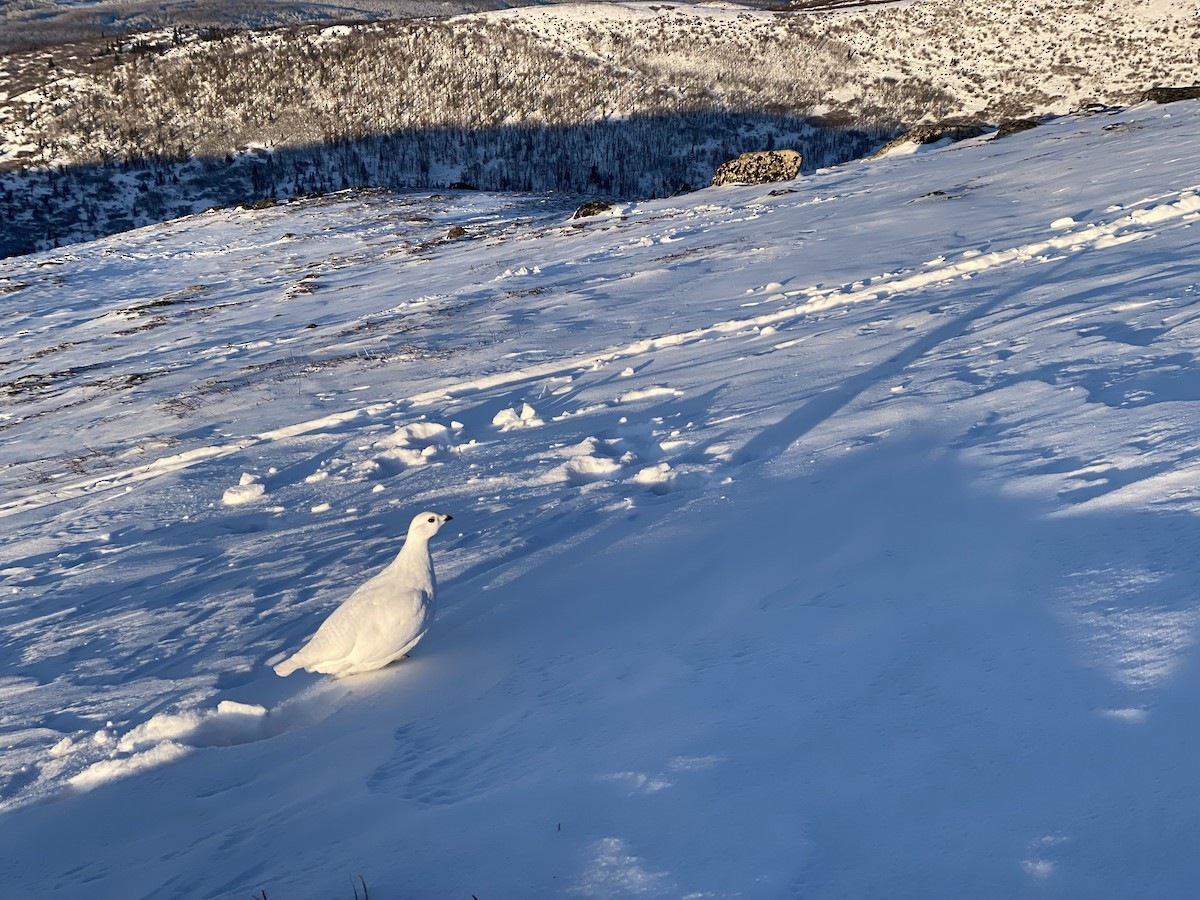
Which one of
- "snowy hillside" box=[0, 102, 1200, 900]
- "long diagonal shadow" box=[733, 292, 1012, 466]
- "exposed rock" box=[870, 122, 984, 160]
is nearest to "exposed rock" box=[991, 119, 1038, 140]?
"exposed rock" box=[870, 122, 984, 160]

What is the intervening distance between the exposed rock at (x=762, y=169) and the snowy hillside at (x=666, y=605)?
1533 centimetres

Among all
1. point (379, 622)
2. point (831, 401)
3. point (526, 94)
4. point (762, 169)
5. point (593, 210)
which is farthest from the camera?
point (526, 94)

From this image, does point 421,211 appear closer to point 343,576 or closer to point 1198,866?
point 343,576

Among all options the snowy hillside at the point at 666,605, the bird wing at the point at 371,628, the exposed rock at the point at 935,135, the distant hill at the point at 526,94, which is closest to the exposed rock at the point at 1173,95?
the exposed rock at the point at 935,135

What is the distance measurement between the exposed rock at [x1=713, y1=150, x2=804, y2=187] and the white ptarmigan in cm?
2395

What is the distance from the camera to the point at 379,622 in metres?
4.46

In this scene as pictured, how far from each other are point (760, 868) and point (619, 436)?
5.25 metres

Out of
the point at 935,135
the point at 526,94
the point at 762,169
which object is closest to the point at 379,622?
the point at 762,169

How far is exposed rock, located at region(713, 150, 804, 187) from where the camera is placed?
2703 centimetres

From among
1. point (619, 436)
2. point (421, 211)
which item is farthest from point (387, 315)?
point (421, 211)

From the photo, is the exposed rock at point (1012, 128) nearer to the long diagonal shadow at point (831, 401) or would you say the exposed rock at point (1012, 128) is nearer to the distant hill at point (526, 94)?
the long diagonal shadow at point (831, 401)

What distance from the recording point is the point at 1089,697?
3.28m

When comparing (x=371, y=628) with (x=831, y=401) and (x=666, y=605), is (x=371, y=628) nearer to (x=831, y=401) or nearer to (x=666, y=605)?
(x=666, y=605)

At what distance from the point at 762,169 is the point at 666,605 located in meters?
24.9
